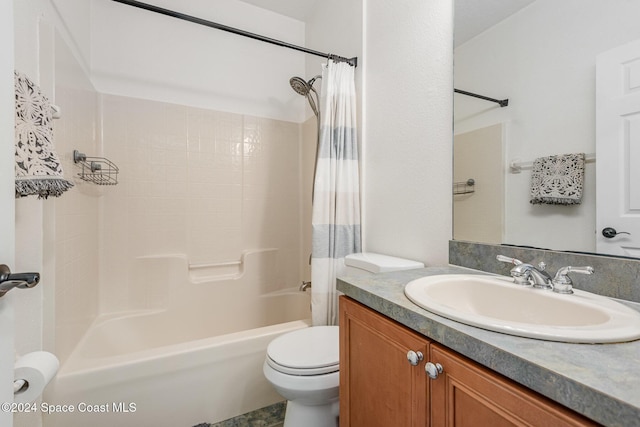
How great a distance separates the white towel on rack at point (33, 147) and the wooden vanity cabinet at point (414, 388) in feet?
3.03

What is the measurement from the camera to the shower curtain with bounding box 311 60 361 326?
1550mm

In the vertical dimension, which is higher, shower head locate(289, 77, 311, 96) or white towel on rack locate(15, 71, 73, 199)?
shower head locate(289, 77, 311, 96)

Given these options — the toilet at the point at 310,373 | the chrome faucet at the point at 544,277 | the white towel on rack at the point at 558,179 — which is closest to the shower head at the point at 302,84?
the toilet at the point at 310,373

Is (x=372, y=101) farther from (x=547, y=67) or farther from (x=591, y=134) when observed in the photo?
(x=591, y=134)

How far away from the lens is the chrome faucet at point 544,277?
69cm

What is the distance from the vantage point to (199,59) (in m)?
2.12

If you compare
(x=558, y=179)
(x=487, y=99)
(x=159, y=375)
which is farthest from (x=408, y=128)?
(x=159, y=375)

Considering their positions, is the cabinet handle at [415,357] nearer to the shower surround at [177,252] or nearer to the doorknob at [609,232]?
the doorknob at [609,232]

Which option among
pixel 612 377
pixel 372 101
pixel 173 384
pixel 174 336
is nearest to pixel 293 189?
pixel 372 101

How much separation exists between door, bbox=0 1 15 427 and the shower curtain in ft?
3.85

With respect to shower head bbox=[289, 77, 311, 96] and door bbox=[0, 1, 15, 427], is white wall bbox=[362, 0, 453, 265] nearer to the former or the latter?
shower head bbox=[289, 77, 311, 96]

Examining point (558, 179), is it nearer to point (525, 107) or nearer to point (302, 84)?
point (525, 107)

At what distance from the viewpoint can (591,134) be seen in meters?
0.75

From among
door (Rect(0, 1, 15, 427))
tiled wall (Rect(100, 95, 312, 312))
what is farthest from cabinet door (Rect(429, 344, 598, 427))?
tiled wall (Rect(100, 95, 312, 312))
